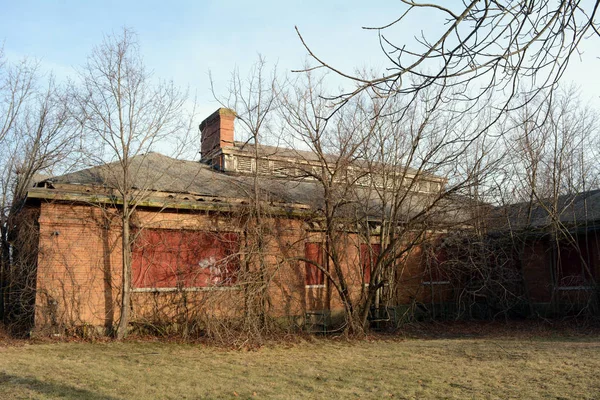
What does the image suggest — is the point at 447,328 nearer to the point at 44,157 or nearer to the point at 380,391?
the point at 380,391

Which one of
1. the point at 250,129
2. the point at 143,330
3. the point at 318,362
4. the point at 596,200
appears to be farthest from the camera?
the point at 596,200

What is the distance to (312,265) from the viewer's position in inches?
617

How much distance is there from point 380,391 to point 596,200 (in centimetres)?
1477

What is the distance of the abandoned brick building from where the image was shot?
12.5 metres

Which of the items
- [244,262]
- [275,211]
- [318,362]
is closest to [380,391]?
[318,362]

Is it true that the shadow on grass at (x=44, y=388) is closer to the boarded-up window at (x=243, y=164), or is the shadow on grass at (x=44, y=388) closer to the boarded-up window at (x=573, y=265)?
the boarded-up window at (x=243, y=164)

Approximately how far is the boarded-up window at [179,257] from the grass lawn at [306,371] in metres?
1.90

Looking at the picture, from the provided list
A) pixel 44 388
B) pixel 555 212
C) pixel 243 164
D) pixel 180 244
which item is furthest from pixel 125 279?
pixel 555 212

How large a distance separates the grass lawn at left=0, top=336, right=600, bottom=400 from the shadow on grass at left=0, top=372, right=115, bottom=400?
1 cm

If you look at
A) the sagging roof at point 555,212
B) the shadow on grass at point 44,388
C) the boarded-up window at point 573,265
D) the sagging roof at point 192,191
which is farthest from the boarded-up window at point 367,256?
the shadow on grass at point 44,388

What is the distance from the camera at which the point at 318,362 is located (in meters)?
10.3

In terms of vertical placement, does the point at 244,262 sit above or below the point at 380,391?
above

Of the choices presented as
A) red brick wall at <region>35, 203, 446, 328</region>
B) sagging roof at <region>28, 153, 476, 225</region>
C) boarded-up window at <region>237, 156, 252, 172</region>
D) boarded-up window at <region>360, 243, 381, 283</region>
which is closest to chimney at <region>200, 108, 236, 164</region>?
boarded-up window at <region>237, 156, 252, 172</region>

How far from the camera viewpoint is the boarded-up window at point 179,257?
13453 millimetres
